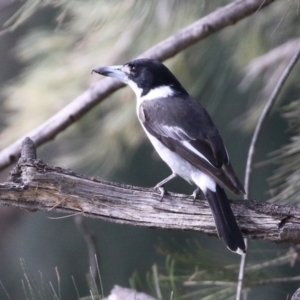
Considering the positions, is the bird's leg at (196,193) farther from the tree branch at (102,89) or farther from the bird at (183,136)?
the tree branch at (102,89)

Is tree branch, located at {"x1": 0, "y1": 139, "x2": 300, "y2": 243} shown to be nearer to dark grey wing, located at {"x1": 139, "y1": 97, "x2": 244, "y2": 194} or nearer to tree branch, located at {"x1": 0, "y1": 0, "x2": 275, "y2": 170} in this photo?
dark grey wing, located at {"x1": 139, "y1": 97, "x2": 244, "y2": 194}

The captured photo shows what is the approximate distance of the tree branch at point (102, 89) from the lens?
83.3 inches

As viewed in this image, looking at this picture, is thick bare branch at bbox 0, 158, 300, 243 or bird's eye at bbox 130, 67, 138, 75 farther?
bird's eye at bbox 130, 67, 138, 75

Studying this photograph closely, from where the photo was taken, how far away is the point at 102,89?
221 cm

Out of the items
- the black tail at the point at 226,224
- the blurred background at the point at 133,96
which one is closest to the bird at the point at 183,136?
the black tail at the point at 226,224

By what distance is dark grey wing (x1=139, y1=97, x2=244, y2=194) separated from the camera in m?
1.94

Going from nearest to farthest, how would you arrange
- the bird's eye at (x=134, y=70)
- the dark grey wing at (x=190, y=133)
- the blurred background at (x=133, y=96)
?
the dark grey wing at (x=190, y=133)
the blurred background at (x=133, y=96)
the bird's eye at (x=134, y=70)

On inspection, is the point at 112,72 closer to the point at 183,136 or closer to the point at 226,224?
the point at 183,136

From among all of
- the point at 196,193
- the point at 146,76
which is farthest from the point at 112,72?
the point at 196,193

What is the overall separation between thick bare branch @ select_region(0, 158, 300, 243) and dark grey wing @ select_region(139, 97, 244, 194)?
157mm

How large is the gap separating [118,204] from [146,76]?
30.2 inches

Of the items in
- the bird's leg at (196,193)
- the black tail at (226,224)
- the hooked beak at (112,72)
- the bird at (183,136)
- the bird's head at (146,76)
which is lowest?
the black tail at (226,224)

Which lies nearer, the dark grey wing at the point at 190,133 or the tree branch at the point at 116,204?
the tree branch at the point at 116,204

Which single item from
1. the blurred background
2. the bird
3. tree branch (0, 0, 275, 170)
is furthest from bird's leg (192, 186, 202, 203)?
tree branch (0, 0, 275, 170)
